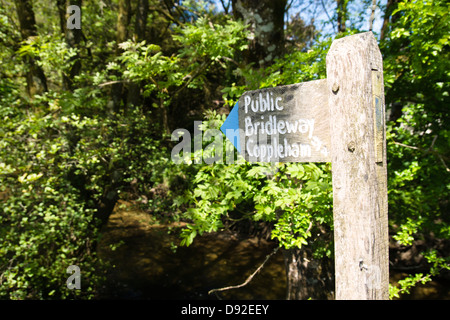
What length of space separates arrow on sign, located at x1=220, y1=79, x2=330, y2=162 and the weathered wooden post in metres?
0.09

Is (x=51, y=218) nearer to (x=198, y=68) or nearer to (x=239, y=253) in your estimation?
(x=198, y=68)

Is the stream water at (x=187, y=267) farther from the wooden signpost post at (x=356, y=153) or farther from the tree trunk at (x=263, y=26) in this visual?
the wooden signpost post at (x=356, y=153)

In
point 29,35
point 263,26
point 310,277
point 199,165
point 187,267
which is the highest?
point 29,35

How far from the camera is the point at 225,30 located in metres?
3.00

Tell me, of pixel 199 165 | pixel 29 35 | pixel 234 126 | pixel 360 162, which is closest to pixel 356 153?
pixel 360 162

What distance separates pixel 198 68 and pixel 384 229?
296 centimetres

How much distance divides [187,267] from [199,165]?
4.19m

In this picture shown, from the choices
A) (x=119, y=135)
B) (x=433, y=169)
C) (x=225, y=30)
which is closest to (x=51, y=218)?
(x=119, y=135)

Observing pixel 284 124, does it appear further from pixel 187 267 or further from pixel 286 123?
pixel 187 267

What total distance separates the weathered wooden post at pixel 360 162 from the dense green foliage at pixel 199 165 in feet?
2.09

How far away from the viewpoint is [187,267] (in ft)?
21.0

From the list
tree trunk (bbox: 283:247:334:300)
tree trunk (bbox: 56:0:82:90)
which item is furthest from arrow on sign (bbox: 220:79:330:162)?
tree trunk (bbox: 56:0:82:90)

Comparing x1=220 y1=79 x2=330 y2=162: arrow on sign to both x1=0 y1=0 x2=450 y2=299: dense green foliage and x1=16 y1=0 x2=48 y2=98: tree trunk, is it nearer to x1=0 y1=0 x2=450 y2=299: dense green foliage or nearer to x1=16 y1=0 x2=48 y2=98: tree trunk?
x1=0 y1=0 x2=450 y2=299: dense green foliage

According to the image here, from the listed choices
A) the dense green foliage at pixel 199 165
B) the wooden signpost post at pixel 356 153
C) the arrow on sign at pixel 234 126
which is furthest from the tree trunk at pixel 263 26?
the wooden signpost post at pixel 356 153
